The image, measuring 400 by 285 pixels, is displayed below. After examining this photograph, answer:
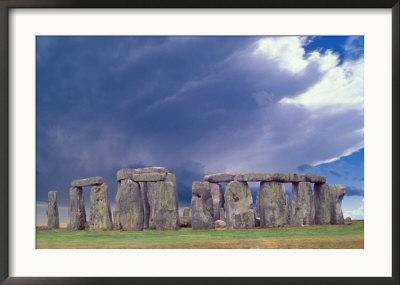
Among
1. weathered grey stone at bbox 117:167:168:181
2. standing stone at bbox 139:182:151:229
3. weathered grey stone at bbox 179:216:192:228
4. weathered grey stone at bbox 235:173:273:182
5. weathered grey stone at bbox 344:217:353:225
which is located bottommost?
weathered grey stone at bbox 344:217:353:225

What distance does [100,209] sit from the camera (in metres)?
13.6

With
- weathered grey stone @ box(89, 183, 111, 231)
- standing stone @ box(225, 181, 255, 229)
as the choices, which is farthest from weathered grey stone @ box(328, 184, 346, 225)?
weathered grey stone @ box(89, 183, 111, 231)

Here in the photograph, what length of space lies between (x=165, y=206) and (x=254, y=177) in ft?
7.95

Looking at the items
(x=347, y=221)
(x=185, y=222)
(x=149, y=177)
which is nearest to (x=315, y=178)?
(x=347, y=221)

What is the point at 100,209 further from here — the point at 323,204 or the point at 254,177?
the point at 323,204

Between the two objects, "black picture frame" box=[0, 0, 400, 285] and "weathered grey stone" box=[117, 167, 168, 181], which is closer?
"black picture frame" box=[0, 0, 400, 285]

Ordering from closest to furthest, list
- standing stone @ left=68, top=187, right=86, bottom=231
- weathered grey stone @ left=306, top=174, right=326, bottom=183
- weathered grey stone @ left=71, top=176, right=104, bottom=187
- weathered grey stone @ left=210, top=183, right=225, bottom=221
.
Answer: weathered grey stone @ left=71, top=176, right=104, bottom=187 → standing stone @ left=68, top=187, right=86, bottom=231 → weathered grey stone @ left=306, top=174, right=326, bottom=183 → weathered grey stone @ left=210, top=183, right=225, bottom=221

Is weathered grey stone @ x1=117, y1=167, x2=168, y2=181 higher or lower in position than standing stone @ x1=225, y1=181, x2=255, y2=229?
higher

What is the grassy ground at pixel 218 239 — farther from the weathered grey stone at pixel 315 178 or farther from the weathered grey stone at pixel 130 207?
the weathered grey stone at pixel 315 178

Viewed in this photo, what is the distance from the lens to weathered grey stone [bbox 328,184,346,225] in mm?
14695

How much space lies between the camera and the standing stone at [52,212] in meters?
14.5

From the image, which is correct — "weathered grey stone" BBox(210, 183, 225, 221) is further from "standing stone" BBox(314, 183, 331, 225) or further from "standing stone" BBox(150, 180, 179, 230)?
"standing stone" BBox(150, 180, 179, 230)

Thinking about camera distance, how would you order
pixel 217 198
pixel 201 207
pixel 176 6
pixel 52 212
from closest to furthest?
pixel 176 6, pixel 201 207, pixel 52 212, pixel 217 198

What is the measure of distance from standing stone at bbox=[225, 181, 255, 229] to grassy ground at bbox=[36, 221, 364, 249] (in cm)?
70
